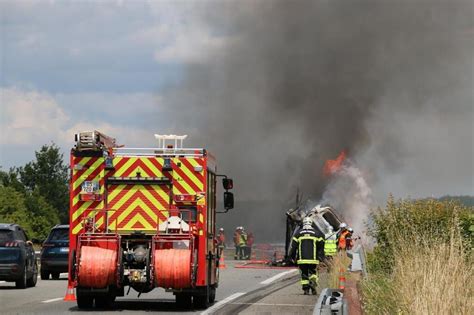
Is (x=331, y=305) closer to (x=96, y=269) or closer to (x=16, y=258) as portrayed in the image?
(x=96, y=269)

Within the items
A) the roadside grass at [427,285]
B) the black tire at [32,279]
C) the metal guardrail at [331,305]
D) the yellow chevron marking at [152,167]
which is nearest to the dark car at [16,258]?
the black tire at [32,279]

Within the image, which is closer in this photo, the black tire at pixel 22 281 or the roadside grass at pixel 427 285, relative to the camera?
the roadside grass at pixel 427 285

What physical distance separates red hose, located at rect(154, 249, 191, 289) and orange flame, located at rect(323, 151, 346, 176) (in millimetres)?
34454

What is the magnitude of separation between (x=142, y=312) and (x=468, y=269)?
215 inches

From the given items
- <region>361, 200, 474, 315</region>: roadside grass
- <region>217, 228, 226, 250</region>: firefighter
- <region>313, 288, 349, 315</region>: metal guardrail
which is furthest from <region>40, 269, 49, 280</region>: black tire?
<region>313, 288, 349, 315</region>: metal guardrail

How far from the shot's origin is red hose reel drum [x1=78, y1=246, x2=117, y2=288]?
16062 mm

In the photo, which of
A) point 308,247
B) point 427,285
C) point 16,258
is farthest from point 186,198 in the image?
point 16,258

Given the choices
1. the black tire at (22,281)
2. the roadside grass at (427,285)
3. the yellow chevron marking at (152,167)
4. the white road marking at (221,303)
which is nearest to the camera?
the roadside grass at (427,285)

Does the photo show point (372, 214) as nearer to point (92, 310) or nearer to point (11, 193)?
point (92, 310)

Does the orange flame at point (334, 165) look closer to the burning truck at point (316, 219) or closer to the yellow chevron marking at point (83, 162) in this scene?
the burning truck at point (316, 219)

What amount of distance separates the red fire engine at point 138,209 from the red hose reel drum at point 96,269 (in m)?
0.23

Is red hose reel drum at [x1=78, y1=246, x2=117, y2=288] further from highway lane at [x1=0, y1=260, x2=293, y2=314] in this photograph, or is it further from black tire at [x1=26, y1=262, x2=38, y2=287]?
black tire at [x1=26, y1=262, x2=38, y2=287]

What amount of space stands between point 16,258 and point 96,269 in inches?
285

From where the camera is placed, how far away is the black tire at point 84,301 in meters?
16.7
